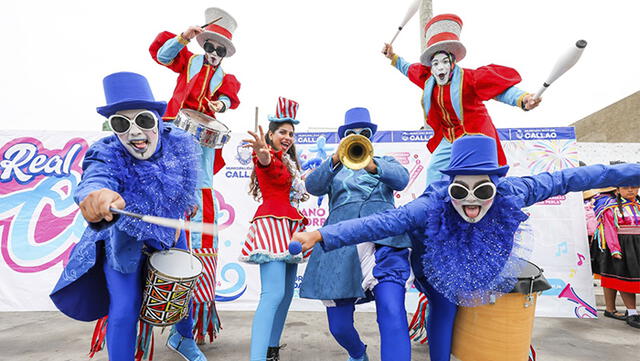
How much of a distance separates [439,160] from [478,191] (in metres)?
0.91

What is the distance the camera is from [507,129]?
17.1 feet

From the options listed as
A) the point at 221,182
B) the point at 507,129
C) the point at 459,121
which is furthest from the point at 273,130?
the point at 507,129

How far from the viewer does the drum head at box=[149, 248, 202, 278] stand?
6.30 ft

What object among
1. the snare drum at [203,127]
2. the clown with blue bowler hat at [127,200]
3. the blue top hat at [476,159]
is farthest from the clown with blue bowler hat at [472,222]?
the snare drum at [203,127]

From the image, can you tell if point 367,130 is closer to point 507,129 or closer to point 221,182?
point 221,182

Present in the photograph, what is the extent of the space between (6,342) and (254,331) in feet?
8.89

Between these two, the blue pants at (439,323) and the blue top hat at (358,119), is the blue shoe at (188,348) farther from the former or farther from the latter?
the blue top hat at (358,119)

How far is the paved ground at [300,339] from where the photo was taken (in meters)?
2.88

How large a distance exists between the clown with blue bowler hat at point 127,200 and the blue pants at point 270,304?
65cm

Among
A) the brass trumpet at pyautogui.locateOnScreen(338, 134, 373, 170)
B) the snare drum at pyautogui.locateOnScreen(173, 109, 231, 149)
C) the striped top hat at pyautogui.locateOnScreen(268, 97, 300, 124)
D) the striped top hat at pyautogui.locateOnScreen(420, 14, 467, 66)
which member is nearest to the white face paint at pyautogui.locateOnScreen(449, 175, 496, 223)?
the brass trumpet at pyautogui.locateOnScreen(338, 134, 373, 170)

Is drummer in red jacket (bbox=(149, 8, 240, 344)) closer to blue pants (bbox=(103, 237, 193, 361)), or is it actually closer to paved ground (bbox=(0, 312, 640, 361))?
paved ground (bbox=(0, 312, 640, 361))

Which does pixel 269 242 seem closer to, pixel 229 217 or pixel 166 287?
pixel 166 287

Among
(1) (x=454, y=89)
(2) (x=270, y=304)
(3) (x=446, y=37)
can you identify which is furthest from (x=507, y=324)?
(3) (x=446, y=37)

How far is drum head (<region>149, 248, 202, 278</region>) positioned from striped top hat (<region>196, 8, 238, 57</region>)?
5.92 ft
